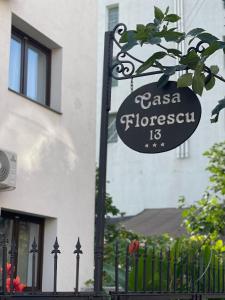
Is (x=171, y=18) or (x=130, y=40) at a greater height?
(x=171, y=18)

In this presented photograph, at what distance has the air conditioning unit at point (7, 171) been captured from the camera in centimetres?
688

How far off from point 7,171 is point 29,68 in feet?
6.79

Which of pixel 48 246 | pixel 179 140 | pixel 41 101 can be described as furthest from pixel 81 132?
pixel 179 140

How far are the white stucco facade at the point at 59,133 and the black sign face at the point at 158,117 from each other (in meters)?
3.04

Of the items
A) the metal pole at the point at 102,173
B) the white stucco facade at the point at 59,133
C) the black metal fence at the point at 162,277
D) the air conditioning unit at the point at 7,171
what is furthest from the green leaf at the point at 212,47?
the white stucco facade at the point at 59,133

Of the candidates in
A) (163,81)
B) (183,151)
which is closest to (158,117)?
(163,81)

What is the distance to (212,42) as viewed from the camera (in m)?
3.92

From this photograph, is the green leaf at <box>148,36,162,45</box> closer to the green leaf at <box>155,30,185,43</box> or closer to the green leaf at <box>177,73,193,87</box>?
the green leaf at <box>155,30,185,43</box>

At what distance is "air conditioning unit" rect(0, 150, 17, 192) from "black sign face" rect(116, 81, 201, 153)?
2704 mm

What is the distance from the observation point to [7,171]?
6.96 metres

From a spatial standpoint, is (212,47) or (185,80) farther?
(185,80)

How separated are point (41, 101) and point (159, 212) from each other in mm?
10254

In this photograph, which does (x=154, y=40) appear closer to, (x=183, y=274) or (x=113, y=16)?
(x=183, y=274)

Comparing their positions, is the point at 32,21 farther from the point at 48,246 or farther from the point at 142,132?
the point at 142,132
